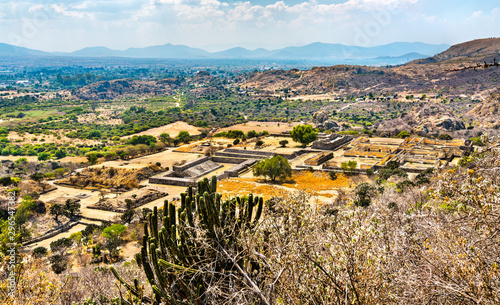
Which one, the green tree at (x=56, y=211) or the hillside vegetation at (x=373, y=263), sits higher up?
the hillside vegetation at (x=373, y=263)

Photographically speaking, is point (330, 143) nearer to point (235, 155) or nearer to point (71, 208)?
point (235, 155)

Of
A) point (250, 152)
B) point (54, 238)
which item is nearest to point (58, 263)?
point (54, 238)

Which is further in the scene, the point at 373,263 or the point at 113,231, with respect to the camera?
the point at 113,231

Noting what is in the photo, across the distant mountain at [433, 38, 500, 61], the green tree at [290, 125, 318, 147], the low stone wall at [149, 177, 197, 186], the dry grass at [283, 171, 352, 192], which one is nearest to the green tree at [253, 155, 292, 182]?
the dry grass at [283, 171, 352, 192]

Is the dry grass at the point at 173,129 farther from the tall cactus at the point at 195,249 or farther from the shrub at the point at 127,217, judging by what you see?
the tall cactus at the point at 195,249

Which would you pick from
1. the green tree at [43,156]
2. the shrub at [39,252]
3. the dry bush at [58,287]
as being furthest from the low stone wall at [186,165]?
the green tree at [43,156]

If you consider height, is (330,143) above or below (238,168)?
above

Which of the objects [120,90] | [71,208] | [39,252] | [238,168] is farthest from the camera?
[120,90]

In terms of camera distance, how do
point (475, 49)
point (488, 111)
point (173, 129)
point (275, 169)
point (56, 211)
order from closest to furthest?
point (56, 211)
point (275, 169)
point (488, 111)
point (173, 129)
point (475, 49)

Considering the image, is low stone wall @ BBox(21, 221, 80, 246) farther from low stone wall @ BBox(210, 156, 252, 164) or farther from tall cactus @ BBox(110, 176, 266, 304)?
low stone wall @ BBox(210, 156, 252, 164)
